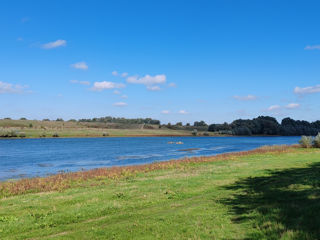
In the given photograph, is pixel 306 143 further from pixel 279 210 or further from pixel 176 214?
pixel 176 214

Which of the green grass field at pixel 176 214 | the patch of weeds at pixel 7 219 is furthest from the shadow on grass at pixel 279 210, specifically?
the patch of weeds at pixel 7 219

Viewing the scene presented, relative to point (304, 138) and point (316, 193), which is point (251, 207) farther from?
point (304, 138)

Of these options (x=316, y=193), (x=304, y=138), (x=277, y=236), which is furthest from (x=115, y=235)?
(x=304, y=138)

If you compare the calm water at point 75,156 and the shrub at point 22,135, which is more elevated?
the shrub at point 22,135

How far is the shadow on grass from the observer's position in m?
8.05

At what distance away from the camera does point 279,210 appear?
10.0m

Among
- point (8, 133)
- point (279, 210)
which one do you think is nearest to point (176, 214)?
point (279, 210)

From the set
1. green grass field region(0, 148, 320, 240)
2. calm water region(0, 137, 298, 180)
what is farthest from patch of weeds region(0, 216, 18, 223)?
calm water region(0, 137, 298, 180)

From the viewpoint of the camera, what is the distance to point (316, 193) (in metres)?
11.8

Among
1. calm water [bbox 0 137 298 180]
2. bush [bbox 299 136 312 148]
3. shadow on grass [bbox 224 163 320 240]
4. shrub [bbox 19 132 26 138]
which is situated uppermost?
bush [bbox 299 136 312 148]

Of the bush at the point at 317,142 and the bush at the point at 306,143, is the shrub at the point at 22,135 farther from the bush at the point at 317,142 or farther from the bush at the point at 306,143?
the bush at the point at 317,142

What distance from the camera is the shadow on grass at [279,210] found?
8055 mm

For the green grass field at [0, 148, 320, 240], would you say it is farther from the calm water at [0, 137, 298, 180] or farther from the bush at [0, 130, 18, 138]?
the bush at [0, 130, 18, 138]

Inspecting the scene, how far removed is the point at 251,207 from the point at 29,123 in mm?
164704
